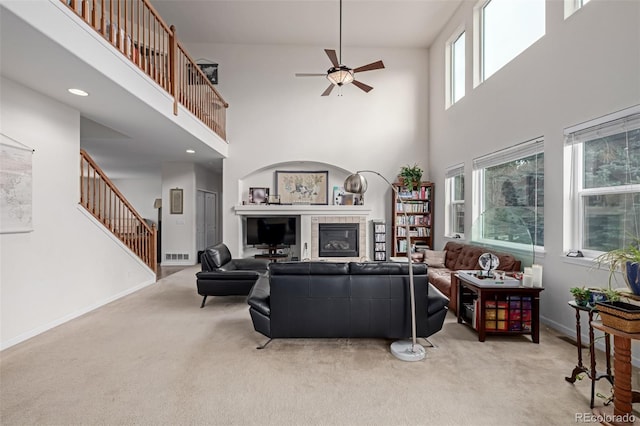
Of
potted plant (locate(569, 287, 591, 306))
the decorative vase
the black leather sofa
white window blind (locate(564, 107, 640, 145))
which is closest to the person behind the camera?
the decorative vase

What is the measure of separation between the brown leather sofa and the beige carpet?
25.4 inches

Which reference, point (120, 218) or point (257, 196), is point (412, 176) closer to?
point (257, 196)

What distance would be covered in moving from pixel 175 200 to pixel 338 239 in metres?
4.17

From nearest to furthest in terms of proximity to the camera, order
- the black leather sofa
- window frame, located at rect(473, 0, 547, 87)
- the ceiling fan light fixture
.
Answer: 1. the black leather sofa
2. the ceiling fan light fixture
3. window frame, located at rect(473, 0, 547, 87)

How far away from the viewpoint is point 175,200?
7758 mm

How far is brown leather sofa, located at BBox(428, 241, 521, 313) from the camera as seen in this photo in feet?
12.6

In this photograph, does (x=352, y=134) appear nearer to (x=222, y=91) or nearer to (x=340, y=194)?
(x=340, y=194)

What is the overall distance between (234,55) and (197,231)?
4326mm

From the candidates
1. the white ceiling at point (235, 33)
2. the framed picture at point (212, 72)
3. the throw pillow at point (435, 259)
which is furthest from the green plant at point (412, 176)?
the framed picture at point (212, 72)

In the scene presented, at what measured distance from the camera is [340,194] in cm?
723

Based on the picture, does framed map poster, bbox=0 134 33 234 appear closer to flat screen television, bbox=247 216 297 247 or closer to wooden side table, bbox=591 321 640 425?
flat screen television, bbox=247 216 297 247

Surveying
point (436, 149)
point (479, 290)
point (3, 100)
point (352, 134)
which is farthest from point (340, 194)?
point (3, 100)

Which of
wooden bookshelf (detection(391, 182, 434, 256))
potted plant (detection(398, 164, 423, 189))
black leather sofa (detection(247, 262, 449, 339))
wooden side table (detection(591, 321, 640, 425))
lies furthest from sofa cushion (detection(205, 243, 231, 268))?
wooden side table (detection(591, 321, 640, 425))

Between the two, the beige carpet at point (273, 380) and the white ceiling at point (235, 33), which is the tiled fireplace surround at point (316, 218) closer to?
the white ceiling at point (235, 33)
